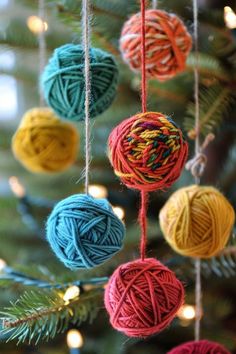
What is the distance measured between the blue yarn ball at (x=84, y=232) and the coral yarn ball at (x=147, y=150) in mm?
33

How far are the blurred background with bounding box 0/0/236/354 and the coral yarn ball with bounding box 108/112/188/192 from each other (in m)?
0.17

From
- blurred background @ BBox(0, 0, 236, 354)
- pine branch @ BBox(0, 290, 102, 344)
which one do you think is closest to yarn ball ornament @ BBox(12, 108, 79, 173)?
blurred background @ BBox(0, 0, 236, 354)

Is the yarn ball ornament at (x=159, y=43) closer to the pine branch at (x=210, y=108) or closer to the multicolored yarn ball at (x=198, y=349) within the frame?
the pine branch at (x=210, y=108)

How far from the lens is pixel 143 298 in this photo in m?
0.38

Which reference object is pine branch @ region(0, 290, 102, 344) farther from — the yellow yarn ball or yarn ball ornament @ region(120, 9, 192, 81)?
yarn ball ornament @ region(120, 9, 192, 81)

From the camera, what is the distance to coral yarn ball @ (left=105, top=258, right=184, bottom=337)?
38 centimetres

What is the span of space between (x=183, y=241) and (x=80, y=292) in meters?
0.11

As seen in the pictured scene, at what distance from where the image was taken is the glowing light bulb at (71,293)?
47 cm

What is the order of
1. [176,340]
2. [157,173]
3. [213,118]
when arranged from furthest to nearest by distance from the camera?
[176,340] < [213,118] < [157,173]

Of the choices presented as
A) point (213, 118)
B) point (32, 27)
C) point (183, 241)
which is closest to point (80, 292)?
point (183, 241)

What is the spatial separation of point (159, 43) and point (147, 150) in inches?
5.7

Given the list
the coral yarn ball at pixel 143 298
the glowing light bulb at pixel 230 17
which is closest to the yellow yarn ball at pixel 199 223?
the coral yarn ball at pixel 143 298

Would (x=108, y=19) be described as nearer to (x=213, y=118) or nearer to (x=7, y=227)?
(x=213, y=118)

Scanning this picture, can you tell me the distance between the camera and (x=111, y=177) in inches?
29.0
